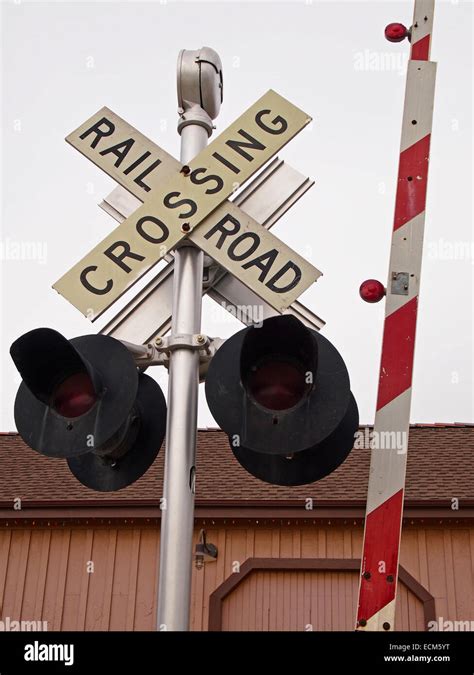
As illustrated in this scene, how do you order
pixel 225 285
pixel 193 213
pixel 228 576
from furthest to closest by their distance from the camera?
1. pixel 228 576
2. pixel 225 285
3. pixel 193 213

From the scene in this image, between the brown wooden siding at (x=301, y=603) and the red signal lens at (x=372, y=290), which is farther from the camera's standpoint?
the brown wooden siding at (x=301, y=603)

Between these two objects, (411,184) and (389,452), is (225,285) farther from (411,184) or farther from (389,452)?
(389,452)

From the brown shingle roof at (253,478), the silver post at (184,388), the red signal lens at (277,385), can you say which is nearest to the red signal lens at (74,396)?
the silver post at (184,388)

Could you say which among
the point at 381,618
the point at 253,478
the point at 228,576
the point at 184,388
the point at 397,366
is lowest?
the point at 381,618

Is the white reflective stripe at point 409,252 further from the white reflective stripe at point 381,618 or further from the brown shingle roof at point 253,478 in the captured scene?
the brown shingle roof at point 253,478

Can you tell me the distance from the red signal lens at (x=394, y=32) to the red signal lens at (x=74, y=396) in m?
1.77

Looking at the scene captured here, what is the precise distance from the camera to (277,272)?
3268 mm

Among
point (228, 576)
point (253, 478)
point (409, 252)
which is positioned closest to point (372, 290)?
point (409, 252)

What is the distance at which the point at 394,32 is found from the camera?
10.4 ft

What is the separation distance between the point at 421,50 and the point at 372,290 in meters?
1.08

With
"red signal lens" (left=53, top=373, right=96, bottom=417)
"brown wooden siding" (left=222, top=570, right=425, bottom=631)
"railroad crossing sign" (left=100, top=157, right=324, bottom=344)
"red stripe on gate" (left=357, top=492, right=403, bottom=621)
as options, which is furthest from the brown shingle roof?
"red stripe on gate" (left=357, top=492, right=403, bottom=621)

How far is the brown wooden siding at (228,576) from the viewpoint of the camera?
1020cm

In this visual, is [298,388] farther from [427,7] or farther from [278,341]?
[427,7]
